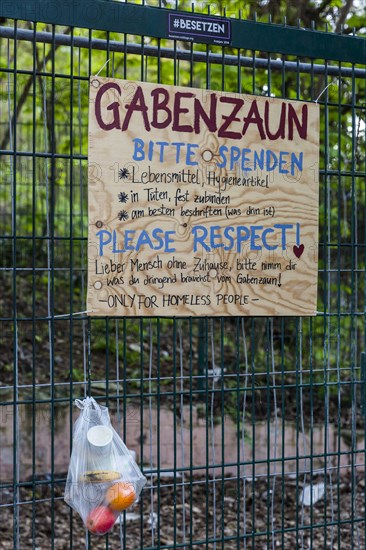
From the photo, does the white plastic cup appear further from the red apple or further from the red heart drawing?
the red heart drawing

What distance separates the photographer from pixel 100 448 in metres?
3.26

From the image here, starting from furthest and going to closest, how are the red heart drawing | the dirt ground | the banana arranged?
the dirt ground, the red heart drawing, the banana

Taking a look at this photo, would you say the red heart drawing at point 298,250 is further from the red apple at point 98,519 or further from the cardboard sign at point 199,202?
the red apple at point 98,519

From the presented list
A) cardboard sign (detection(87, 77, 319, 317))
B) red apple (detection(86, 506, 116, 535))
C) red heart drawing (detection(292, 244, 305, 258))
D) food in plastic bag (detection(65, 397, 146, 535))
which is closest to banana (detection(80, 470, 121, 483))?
food in plastic bag (detection(65, 397, 146, 535))

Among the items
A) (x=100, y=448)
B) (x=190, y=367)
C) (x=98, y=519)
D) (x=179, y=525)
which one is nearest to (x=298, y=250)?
(x=190, y=367)

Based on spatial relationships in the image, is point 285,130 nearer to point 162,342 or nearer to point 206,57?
point 206,57

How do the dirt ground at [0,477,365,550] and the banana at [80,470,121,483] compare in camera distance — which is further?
the dirt ground at [0,477,365,550]

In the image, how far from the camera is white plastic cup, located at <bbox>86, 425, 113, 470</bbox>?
3258 mm

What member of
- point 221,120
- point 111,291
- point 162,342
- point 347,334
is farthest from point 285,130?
point 162,342

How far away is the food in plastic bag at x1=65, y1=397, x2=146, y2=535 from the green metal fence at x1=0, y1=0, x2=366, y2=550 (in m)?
0.14

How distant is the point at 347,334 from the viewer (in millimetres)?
7789

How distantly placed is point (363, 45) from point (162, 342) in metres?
4.92

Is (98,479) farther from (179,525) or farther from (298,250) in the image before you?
(179,525)

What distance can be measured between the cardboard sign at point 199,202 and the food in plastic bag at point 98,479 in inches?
22.3
